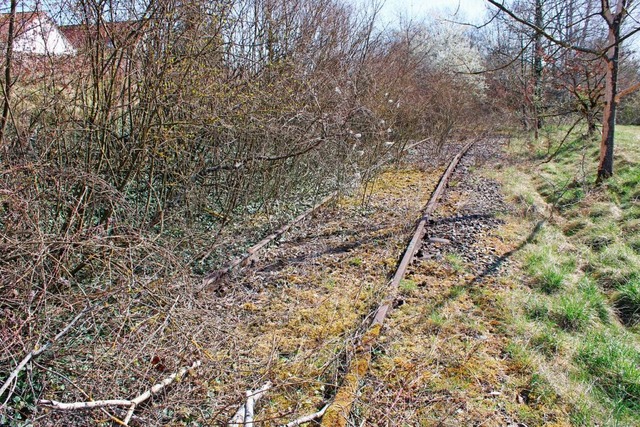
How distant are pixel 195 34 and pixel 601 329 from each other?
17.5 ft

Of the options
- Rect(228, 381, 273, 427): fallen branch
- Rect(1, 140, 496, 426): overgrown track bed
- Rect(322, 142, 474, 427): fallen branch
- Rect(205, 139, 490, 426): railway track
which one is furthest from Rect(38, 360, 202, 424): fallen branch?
Rect(322, 142, 474, 427): fallen branch

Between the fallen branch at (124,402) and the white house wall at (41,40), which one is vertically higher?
the white house wall at (41,40)

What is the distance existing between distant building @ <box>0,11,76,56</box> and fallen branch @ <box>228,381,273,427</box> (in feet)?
12.4

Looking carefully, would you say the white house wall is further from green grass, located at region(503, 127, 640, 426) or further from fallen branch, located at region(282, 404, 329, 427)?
green grass, located at region(503, 127, 640, 426)

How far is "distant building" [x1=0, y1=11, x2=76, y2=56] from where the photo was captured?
4.20 m

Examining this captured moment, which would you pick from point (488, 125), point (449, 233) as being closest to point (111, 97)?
point (449, 233)

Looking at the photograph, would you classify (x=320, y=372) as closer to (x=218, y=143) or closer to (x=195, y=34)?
(x=195, y=34)

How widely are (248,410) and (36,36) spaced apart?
419cm

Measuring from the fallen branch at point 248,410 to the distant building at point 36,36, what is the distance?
12.4ft

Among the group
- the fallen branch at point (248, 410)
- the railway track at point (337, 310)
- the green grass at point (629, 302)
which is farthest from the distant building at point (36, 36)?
the green grass at point (629, 302)

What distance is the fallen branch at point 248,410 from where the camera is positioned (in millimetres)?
3041

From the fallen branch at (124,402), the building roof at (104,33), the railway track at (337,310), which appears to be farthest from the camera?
the building roof at (104,33)

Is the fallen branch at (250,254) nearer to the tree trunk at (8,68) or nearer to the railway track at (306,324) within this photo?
the railway track at (306,324)

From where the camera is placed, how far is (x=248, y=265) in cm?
588
